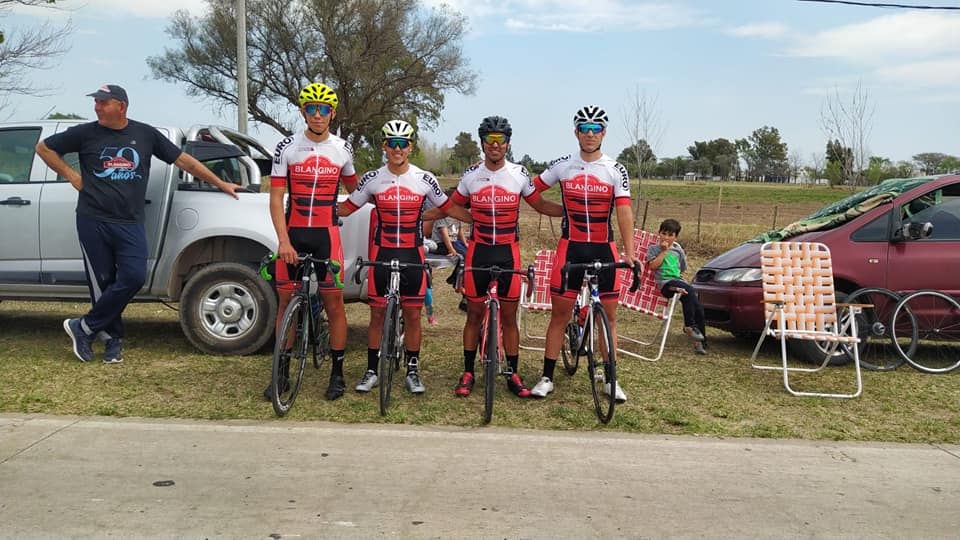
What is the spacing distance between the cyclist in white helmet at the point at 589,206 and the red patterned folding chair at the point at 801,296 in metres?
1.78

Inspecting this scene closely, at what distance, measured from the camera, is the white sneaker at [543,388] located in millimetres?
5703

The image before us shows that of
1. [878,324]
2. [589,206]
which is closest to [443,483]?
[589,206]

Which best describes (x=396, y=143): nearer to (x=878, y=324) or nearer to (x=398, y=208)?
(x=398, y=208)

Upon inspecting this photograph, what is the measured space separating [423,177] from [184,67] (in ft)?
92.9

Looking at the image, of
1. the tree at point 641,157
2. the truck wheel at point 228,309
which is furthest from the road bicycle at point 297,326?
the tree at point 641,157

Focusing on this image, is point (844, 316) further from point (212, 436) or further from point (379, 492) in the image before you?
point (212, 436)

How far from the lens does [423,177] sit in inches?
220

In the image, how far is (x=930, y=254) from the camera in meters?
7.17

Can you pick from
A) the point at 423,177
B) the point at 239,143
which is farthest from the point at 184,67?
the point at 423,177

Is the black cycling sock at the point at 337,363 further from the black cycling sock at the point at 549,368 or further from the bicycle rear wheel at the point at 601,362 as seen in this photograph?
the bicycle rear wheel at the point at 601,362

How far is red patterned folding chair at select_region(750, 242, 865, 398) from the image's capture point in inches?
258

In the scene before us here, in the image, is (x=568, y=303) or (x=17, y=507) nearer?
(x=17, y=507)

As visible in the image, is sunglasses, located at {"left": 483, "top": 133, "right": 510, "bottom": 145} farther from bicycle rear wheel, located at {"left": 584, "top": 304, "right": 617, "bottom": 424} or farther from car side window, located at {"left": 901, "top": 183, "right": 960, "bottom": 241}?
car side window, located at {"left": 901, "top": 183, "right": 960, "bottom": 241}

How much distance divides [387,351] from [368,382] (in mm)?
624
